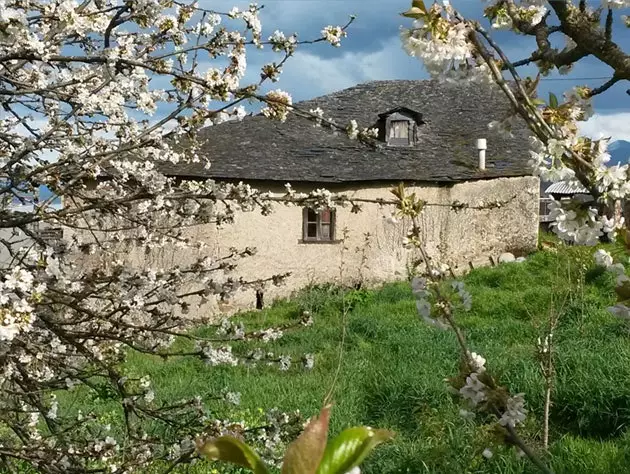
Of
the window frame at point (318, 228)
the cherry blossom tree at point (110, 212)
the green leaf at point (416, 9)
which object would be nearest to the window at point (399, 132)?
the window frame at point (318, 228)

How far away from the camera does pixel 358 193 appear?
1609cm

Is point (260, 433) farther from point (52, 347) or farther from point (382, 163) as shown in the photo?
point (382, 163)

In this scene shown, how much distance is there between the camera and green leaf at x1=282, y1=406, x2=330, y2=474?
582 millimetres

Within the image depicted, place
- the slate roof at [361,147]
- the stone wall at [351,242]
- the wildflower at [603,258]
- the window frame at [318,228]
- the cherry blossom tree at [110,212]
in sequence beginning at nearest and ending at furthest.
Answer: the wildflower at [603,258] → the cherry blossom tree at [110,212] → the stone wall at [351,242] → the window frame at [318,228] → the slate roof at [361,147]

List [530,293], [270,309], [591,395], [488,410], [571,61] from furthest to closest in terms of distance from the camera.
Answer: [270,309], [530,293], [591,395], [488,410], [571,61]

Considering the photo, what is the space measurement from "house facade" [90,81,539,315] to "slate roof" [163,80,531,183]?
1.2 inches

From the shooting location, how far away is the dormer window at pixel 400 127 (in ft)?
59.5

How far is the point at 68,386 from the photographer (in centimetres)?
333

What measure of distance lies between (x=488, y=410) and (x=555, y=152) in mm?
741

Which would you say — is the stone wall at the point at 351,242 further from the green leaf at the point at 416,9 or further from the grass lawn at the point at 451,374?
the green leaf at the point at 416,9

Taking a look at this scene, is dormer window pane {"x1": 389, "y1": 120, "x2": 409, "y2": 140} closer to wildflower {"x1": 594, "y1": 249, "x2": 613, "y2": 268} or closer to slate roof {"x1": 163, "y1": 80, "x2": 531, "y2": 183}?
slate roof {"x1": 163, "y1": 80, "x2": 531, "y2": 183}

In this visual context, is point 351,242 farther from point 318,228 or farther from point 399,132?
point 399,132

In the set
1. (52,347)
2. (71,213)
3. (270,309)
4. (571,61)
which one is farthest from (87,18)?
(270,309)

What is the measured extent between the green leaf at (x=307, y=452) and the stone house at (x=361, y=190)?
14041 millimetres
